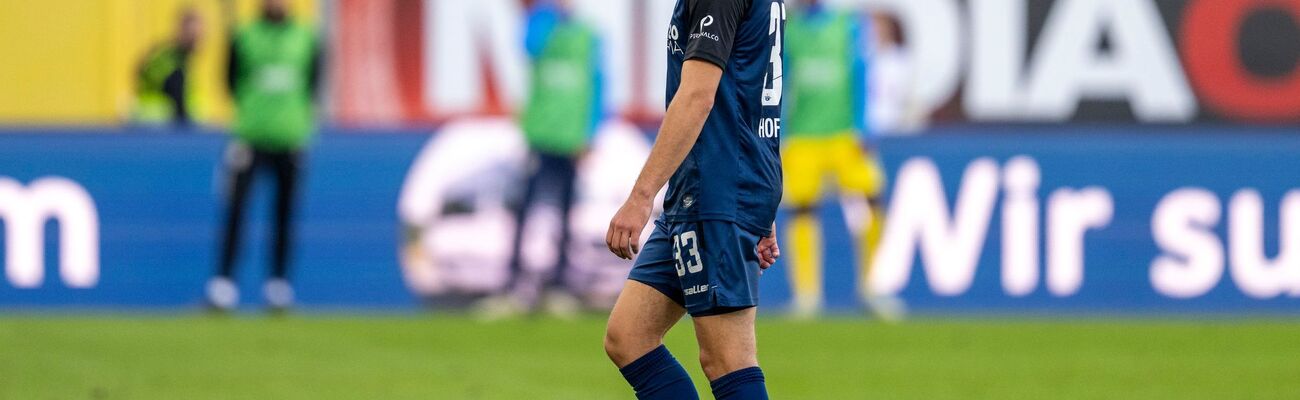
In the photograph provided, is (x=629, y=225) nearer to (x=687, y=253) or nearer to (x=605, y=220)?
(x=687, y=253)

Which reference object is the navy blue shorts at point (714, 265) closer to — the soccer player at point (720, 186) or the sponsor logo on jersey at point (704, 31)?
the soccer player at point (720, 186)

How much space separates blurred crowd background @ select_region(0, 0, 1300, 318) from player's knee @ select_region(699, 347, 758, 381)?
8.10 meters

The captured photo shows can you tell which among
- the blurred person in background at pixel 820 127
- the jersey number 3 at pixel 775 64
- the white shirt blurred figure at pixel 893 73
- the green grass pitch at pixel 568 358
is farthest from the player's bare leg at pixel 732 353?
the white shirt blurred figure at pixel 893 73

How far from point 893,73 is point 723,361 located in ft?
31.1

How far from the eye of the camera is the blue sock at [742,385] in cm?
492

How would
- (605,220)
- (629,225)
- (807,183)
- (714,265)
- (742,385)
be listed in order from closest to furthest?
(629,225) < (714,265) < (742,385) < (807,183) < (605,220)

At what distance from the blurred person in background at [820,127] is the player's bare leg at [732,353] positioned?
26.5 ft

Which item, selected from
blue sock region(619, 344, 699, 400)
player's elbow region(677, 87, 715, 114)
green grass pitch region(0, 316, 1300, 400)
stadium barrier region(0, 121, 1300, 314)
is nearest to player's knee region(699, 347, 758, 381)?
blue sock region(619, 344, 699, 400)

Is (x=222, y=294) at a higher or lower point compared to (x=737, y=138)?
lower

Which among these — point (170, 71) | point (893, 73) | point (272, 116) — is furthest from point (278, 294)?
point (893, 73)

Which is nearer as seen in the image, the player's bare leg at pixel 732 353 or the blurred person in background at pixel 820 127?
the player's bare leg at pixel 732 353

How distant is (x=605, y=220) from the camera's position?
13.4m

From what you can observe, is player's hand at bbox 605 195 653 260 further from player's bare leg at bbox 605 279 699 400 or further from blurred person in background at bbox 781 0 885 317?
blurred person in background at bbox 781 0 885 317

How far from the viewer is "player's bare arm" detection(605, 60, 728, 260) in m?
4.66
